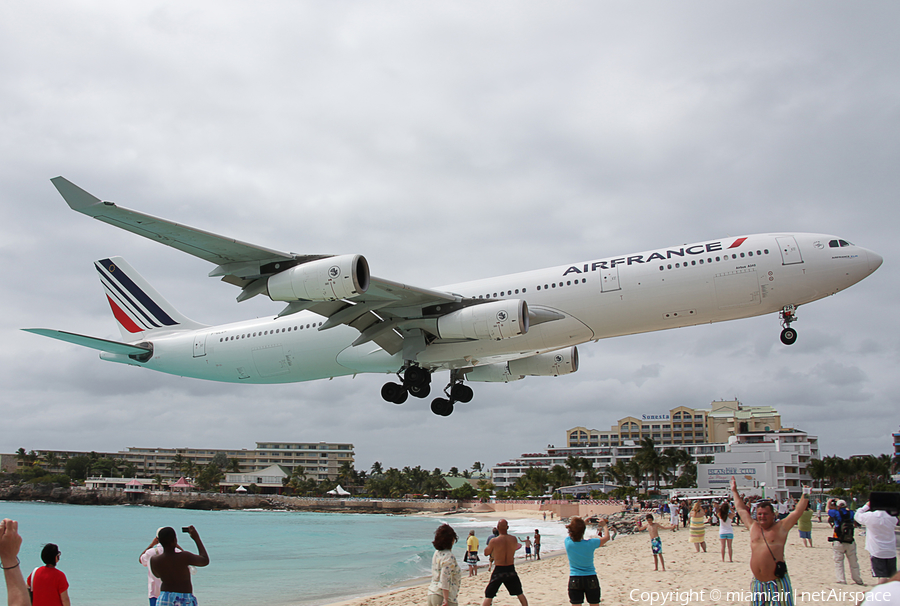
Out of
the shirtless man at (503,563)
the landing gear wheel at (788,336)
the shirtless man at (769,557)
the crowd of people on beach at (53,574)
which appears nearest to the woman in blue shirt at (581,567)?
the shirtless man at (503,563)

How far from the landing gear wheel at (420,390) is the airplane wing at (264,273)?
153 centimetres

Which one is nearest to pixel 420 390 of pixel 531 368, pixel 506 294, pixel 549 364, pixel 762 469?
pixel 506 294

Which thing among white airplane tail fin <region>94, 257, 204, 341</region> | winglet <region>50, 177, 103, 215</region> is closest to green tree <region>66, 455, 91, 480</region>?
white airplane tail fin <region>94, 257, 204, 341</region>

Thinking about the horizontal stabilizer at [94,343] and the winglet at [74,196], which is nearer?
the winglet at [74,196]

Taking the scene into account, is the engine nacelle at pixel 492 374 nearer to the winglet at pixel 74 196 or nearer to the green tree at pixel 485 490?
the winglet at pixel 74 196

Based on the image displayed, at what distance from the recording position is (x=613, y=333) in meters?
21.6

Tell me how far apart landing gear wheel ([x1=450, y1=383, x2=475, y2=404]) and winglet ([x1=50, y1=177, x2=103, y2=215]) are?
15126mm

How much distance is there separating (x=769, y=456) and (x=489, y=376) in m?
68.8

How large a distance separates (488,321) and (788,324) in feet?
31.2

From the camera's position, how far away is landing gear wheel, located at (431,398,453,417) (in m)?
27.2

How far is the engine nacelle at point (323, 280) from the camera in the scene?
18.5 m

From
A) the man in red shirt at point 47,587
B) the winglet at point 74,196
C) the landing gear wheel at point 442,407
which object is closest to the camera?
the man in red shirt at point 47,587

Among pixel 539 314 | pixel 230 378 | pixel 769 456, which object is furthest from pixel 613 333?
Answer: pixel 769 456

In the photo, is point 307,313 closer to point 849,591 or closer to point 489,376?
point 489,376
